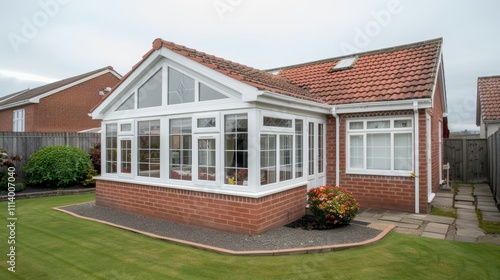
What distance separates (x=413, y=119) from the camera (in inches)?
323

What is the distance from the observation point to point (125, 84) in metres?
8.42

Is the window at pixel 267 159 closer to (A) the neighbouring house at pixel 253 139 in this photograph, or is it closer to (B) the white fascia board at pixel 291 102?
(A) the neighbouring house at pixel 253 139

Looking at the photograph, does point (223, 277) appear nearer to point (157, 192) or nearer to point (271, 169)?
point (271, 169)

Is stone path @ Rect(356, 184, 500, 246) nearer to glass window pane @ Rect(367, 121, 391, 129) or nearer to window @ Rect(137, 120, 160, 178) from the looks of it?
glass window pane @ Rect(367, 121, 391, 129)

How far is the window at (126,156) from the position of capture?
8.62 meters

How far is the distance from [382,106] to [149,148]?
6353 millimetres

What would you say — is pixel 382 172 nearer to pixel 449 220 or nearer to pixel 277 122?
pixel 449 220

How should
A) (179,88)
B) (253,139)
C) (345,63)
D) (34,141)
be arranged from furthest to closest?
A: (34,141), (345,63), (179,88), (253,139)

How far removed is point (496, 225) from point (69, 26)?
11.9 metres

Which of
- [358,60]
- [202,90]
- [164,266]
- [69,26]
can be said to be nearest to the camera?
[164,266]

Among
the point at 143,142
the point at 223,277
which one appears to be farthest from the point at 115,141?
the point at 223,277

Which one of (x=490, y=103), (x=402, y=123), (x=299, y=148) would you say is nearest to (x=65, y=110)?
(x=299, y=148)

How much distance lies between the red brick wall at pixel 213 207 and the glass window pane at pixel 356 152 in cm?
230

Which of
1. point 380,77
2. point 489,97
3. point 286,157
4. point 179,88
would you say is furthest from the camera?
point 489,97
